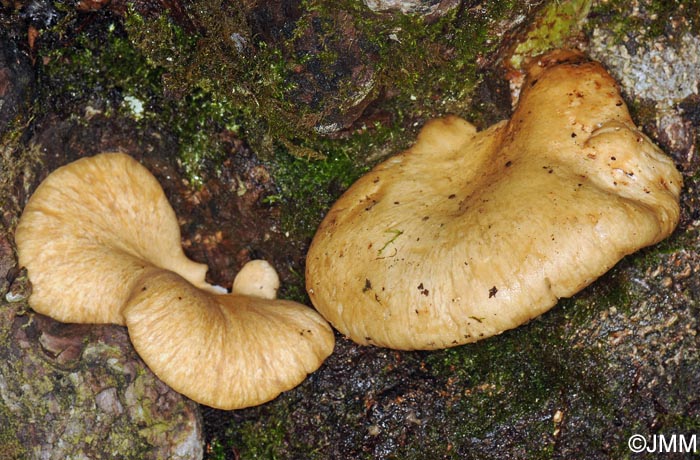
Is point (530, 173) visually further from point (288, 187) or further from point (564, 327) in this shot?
point (288, 187)

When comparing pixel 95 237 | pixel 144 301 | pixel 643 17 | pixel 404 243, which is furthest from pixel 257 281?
pixel 643 17

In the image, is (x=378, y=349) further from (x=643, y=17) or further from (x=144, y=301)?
(x=643, y=17)

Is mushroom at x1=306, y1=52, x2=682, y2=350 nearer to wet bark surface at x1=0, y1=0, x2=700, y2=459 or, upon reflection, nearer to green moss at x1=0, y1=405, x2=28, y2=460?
wet bark surface at x1=0, y1=0, x2=700, y2=459

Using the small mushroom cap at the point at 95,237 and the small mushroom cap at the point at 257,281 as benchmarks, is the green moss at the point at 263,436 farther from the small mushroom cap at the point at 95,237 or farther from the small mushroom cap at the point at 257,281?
the small mushroom cap at the point at 95,237

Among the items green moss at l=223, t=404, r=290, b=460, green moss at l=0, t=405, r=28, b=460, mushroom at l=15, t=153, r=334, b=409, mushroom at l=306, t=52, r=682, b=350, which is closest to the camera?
mushroom at l=306, t=52, r=682, b=350

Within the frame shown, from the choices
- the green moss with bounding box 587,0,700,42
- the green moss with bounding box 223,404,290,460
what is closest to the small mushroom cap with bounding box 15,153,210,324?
the green moss with bounding box 223,404,290,460

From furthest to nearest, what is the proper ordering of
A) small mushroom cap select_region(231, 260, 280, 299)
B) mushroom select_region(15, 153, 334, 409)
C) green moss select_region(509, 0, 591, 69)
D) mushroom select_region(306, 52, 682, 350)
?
small mushroom cap select_region(231, 260, 280, 299)
green moss select_region(509, 0, 591, 69)
mushroom select_region(15, 153, 334, 409)
mushroom select_region(306, 52, 682, 350)
